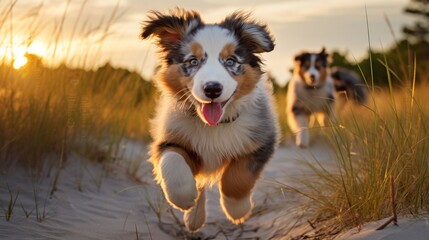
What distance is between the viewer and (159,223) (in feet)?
16.7

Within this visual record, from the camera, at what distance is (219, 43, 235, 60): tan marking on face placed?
4.22 m

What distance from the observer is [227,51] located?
425cm

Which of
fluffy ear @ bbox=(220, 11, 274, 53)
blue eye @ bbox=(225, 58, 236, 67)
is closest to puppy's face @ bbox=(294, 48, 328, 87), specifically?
fluffy ear @ bbox=(220, 11, 274, 53)

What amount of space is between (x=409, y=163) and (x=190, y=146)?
5.00ft

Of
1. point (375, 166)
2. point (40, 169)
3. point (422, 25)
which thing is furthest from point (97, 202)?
point (422, 25)

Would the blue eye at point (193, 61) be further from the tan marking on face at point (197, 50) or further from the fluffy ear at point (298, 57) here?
the fluffy ear at point (298, 57)

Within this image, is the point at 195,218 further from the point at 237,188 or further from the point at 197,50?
the point at 197,50

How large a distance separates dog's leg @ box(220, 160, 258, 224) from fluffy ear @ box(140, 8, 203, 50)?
1030 mm

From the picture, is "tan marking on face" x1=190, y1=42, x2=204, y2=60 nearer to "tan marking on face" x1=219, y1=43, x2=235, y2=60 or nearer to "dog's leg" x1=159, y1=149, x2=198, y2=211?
"tan marking on face" x1=219, y1=43, x2=235, y2=60

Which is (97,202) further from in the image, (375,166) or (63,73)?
(375,166)

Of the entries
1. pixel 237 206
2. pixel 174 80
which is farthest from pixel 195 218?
pixel 174 80

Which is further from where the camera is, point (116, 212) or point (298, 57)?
point (298, 57)

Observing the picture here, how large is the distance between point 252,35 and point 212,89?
2.57ft

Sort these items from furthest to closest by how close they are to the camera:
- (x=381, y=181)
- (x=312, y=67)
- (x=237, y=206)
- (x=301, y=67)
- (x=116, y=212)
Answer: (x=301, y=67), (x=312, y=67), (x=116, y=212), (x=237, y=206), (x=381, y=181)
